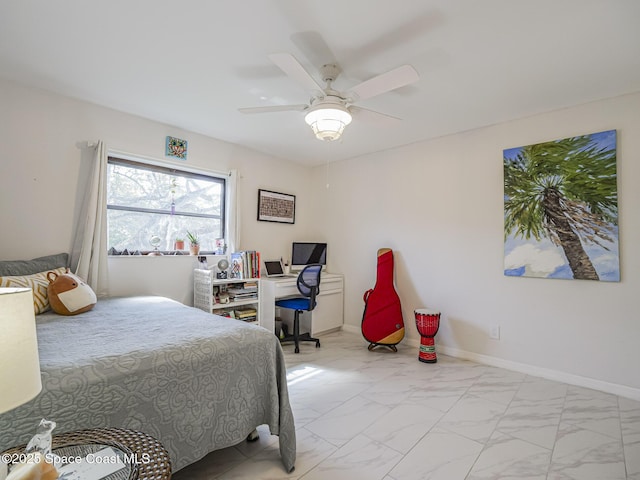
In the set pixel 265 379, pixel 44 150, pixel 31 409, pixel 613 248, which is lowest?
pixel 265 379

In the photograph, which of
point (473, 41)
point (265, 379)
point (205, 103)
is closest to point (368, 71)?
point (473, 41)

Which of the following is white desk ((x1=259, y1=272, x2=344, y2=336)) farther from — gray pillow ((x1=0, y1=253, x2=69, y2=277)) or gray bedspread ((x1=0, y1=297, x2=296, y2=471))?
gray pillow ((x1=0, y1=253, x2=69, y2=277))

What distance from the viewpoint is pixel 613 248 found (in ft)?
8.05

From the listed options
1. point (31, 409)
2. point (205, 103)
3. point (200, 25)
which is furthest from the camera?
point (205, 103)

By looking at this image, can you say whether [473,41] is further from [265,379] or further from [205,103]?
[265,379]

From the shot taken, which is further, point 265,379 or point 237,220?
point 237,220

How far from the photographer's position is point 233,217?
3.60 metres

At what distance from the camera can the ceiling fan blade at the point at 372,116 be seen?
214 centimetres

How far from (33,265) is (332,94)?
2531 mm

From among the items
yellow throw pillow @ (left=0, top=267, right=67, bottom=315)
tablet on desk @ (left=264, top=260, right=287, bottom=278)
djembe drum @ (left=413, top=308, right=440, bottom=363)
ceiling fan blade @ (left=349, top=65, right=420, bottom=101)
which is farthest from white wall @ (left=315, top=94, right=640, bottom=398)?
yellow throw pillow @ (left=0, top=267, right=67, bottom=315)

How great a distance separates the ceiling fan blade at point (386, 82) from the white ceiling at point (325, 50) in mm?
286

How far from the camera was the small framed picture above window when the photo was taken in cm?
403

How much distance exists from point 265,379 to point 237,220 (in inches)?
90.7

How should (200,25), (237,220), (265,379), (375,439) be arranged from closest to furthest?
1. (265,379)
2. (200,25)
3. (375,439)
4. (237,220)
